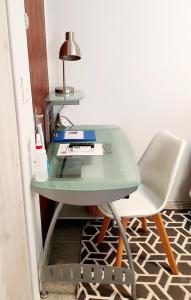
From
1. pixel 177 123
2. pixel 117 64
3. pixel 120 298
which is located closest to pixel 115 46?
pixel 117 64

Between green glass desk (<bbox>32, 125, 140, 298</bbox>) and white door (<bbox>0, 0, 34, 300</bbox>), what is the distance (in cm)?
22

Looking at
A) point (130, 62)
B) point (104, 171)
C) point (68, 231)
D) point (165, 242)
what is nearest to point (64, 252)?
point (68, 231)

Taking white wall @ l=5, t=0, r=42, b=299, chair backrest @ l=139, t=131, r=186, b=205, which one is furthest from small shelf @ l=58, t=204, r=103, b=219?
white wall @ l=5, t=0, r=42, b=299

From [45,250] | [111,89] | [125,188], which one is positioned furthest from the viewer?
[111,89]

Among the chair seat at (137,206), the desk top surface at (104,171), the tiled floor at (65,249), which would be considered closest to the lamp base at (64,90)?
the desk top surface at (104,171)

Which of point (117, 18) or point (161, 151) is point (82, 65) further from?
point (161, 151)

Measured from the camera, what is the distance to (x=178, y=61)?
219cm

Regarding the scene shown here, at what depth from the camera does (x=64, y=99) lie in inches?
76.0

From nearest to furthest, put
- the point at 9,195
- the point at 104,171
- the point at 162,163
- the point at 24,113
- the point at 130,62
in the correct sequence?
the point at 9,195
the point at 24,113
the point at 104,171
the point at 162,163
the point at 130,62

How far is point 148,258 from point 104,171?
76cm

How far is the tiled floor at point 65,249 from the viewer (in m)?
1.65

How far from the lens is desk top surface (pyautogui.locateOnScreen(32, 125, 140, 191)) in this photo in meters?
1.35

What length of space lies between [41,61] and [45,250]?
113 cm

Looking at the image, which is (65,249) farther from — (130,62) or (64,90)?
(130,62)
